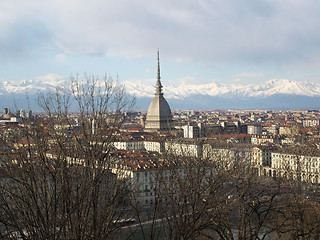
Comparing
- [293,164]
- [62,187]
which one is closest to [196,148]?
[293,164]

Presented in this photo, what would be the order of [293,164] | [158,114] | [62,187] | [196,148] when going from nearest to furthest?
1. [62,187]
2. [196,148]
3. [293,164]
4. [158,114]

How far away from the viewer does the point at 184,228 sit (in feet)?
29.7

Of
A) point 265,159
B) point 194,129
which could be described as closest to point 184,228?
point 265,159

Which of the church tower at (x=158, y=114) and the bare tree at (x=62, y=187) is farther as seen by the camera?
the church tower at (x=158, y=114)

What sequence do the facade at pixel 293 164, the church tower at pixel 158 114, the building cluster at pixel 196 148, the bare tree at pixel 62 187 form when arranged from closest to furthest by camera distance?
1. the bare tree at pixel 62 187
2. the building cluster at pixel 196 148
3. the facade at pixel 293 164
4. the church tower at pixel 158 114

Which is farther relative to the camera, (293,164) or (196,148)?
(293,164)

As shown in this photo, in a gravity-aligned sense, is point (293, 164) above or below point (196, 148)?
below

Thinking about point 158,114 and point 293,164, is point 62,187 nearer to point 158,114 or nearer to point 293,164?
point 293,164

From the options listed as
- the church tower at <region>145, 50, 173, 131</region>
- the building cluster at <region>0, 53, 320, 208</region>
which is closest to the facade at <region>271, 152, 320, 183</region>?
the building cluster at <region>0, 53, 320, 208</region>

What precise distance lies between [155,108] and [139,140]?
106 ft

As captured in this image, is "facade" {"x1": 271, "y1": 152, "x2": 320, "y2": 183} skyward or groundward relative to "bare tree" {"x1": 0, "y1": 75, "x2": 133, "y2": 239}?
groundward

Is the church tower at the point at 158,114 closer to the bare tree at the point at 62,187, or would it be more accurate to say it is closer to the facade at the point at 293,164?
the facade at the point at 293,164

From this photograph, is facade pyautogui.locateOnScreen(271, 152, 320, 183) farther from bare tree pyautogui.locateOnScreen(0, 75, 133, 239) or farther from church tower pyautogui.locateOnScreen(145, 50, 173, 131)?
church tower pyautogui.locateOnScreen(145, 50, 173, 131)

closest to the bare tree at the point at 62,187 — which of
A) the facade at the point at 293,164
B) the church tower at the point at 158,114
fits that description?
the facade at the point at 293,164
